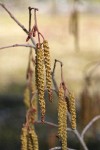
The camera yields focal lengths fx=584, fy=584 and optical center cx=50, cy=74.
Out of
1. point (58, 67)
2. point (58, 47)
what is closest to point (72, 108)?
point (58, 67)

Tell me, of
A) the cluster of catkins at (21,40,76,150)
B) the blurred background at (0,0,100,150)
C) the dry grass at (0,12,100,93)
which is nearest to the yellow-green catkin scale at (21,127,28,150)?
the cluster of catkins at (21,40,76,150)

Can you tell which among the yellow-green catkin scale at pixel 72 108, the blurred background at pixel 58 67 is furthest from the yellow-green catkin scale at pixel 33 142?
the blurred background at pixel 58 67

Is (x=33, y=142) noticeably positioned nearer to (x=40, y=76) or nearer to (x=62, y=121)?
(x=62, y=121)

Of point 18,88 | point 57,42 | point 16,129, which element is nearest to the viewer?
point 16,129

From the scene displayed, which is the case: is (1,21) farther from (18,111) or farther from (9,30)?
(18,111)

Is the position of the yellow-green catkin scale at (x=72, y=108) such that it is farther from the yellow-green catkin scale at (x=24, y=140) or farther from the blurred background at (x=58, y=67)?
A: the blurred background at (x=58, y=67)

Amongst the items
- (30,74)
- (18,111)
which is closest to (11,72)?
(18,111)

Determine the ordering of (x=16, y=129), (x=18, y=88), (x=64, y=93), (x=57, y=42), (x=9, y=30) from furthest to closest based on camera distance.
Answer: (x=9, y=30)
(x=57, y=42)
(x=18, y=88)
(x=16, y=129)
(x=64, y=93)
